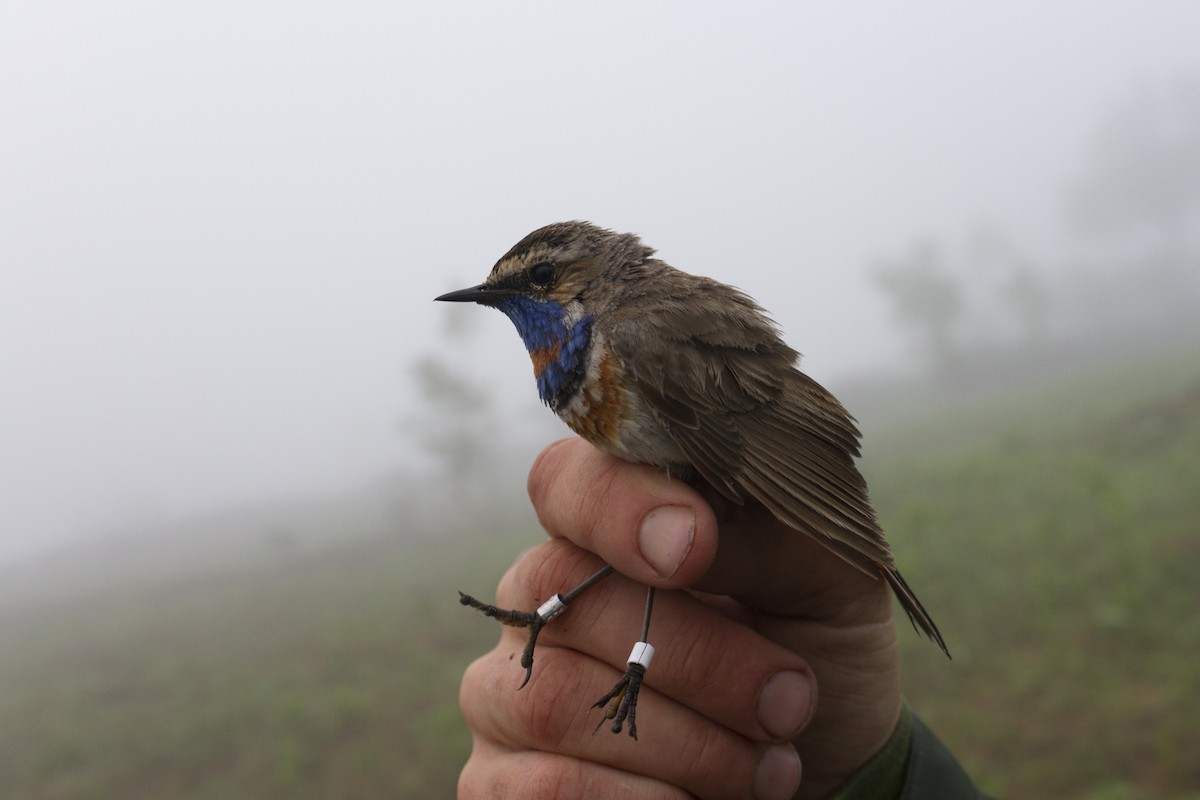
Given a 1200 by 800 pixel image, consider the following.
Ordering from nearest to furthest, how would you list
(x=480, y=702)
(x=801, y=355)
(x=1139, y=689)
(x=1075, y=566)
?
(x=480, y=702) → (x=801, y=355) → (x=1139, y=689) → (x=1075, y=566)

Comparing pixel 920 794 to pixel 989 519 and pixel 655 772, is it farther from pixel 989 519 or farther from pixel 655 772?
pixel 989 519

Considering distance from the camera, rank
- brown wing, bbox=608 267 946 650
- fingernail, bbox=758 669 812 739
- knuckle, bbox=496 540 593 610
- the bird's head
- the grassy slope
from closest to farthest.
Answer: brown wing, bbox=608 267 946 650
fingernail, bbox=758 669 812 739
knuckle, bbox=496 540 593 610
the bird's head
the grassy slope

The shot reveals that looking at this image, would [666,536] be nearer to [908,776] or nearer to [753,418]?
[753,418]

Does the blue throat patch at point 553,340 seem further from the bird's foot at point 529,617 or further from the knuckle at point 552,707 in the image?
the knuckle at point 552,707

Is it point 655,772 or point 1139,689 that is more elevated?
point 655,772

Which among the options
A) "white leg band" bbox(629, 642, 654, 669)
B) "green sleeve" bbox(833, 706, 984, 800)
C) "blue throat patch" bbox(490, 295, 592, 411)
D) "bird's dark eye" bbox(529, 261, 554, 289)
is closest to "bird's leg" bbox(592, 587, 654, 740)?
"white leg band" bbox(629, 642, 654, 669)

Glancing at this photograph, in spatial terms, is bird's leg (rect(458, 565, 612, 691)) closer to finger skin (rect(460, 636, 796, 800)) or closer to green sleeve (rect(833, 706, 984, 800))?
finger skin (rect(460, 636, 796, 800))

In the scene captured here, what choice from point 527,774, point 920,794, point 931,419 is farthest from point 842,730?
point 931,419
